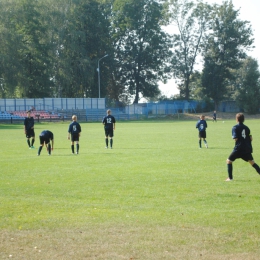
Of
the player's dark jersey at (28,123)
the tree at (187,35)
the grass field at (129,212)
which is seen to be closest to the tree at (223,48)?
the tree at (187,35)

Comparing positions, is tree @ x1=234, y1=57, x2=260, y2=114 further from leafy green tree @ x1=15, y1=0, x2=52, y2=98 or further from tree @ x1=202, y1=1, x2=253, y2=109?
leafy green tree @ x1=15, y1=0, x2=52, y2=98

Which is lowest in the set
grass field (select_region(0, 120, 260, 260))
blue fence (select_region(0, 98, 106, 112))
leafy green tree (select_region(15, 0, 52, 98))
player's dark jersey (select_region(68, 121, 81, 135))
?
grass field (select_region(0, 120, 260, 260))

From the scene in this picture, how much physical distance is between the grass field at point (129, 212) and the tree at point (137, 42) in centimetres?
7643

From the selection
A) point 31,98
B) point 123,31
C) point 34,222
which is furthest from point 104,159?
point 123,31

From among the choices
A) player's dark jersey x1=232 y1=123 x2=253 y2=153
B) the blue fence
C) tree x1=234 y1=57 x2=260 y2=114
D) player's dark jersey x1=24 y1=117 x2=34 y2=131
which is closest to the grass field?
player's dark jersey x1=232 y1=123 x2=253 y2=153

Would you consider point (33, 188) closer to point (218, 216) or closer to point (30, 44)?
point (218, 216)

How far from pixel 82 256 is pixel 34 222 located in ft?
6.99

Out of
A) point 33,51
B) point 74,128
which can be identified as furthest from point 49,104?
point 74,128

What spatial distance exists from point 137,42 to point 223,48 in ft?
53.5

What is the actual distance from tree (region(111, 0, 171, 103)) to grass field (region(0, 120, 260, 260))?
76429mm

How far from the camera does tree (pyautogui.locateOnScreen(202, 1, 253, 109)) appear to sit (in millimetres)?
89000

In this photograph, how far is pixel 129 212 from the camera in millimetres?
9258

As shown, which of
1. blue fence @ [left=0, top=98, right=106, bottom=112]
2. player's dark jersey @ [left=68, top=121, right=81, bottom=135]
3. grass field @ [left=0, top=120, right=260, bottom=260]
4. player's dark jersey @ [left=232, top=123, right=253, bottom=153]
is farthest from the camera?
blue fence @ [left=0, top=98, right=106, bottom=112]

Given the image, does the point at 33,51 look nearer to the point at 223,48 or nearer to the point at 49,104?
the point at 49,104
